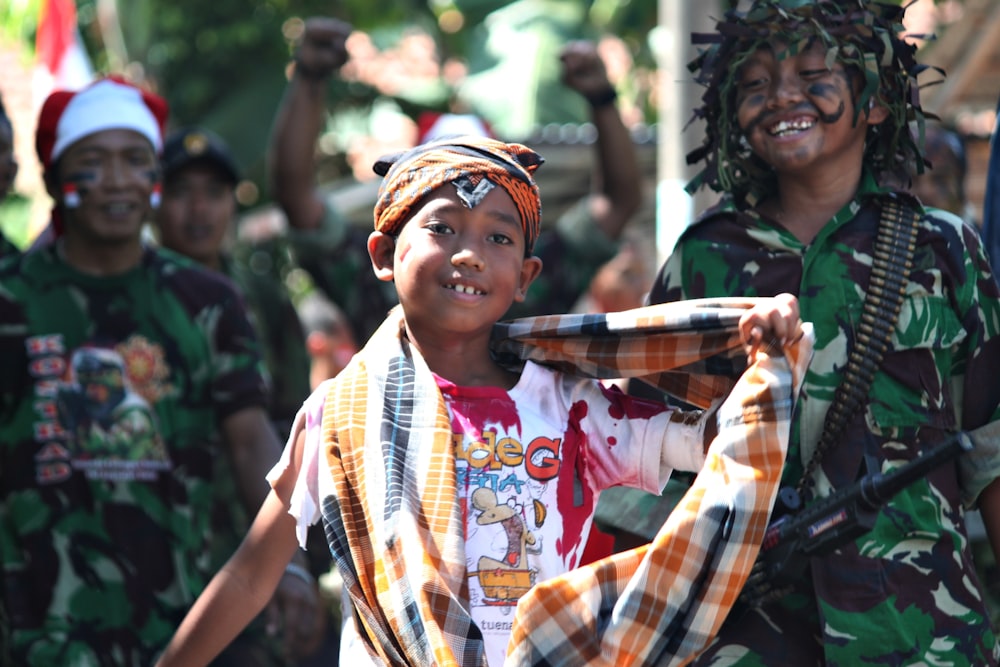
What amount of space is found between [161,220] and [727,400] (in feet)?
15.1

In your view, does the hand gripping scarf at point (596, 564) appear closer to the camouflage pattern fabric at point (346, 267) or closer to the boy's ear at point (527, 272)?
the boy's ear at point (527, 272)

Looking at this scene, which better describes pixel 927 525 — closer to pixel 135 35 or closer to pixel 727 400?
pixel 727 400

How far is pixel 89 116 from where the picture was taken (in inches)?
240

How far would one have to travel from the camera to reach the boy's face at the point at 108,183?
5.82 meters

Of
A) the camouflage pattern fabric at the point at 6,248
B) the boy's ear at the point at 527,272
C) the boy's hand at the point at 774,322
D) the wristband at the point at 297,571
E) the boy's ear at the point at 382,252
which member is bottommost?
the wristband at the point at 297,571

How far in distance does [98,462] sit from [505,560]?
2283 mm

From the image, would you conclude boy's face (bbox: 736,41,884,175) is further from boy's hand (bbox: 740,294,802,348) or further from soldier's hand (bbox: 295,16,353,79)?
soldier's hand (bbox: 295,16,353,79)

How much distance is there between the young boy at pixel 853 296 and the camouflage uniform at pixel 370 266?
286 centimetres

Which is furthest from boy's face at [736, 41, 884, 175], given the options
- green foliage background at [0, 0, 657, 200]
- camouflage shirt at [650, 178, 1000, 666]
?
green foliage background at [0, 0, 657, 200]

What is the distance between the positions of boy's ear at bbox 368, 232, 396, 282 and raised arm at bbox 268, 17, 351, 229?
3.27m

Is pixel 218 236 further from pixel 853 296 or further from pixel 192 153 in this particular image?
pixel 853 296

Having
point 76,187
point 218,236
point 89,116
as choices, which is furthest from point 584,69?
point 76,187

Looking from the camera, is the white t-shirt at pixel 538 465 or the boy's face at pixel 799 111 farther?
the boy's face at pixel 799 111

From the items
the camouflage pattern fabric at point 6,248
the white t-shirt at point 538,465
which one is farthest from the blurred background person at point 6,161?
the white t-shirt at point 538,465
